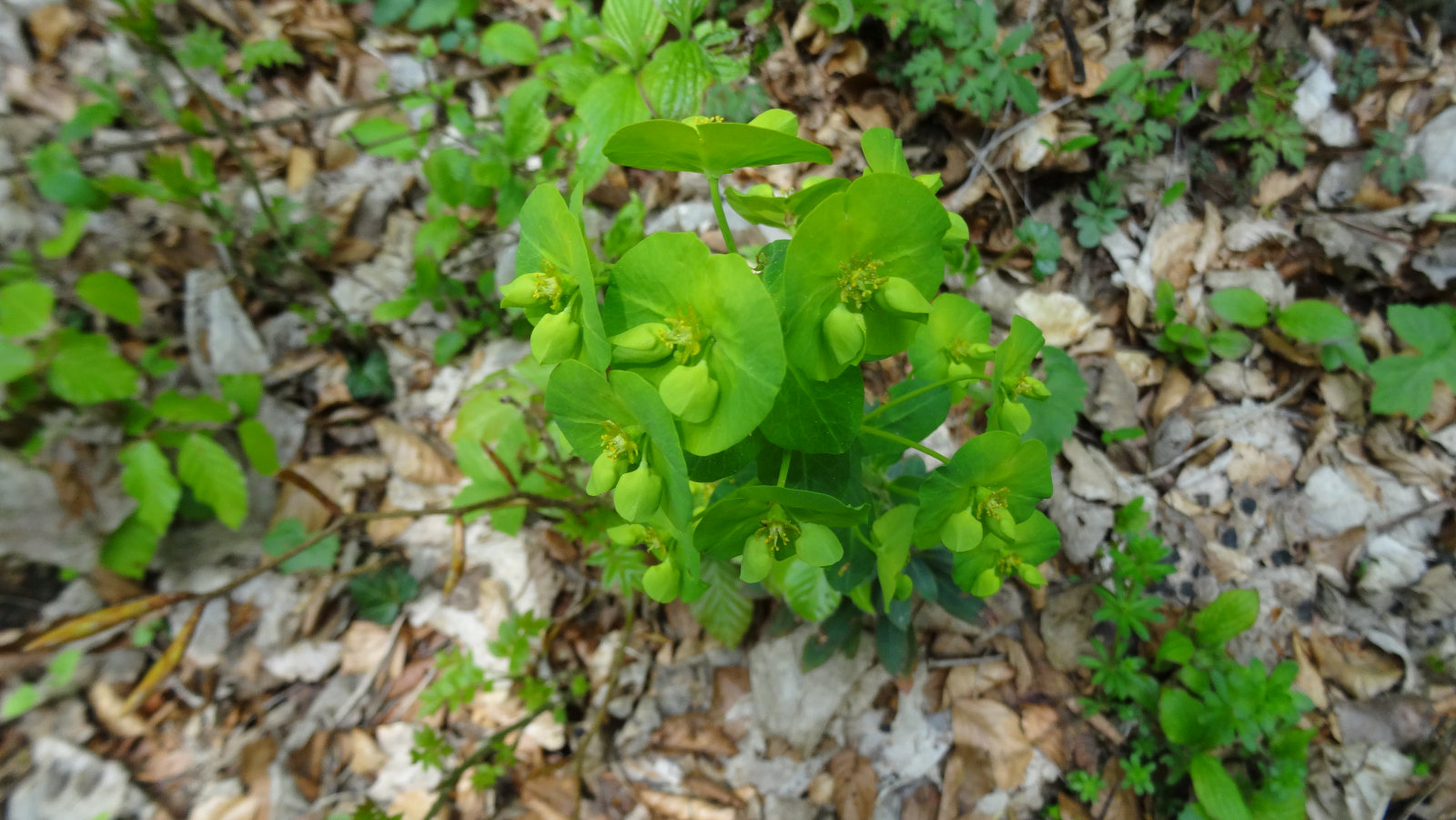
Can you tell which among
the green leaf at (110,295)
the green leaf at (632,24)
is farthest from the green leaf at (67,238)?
the green leaf at (632,24)

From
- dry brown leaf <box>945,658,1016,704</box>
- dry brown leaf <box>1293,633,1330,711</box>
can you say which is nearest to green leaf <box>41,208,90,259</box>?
dry brown leaf <box>945,658,1016,704</box>

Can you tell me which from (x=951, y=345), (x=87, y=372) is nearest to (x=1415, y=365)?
(x=951, y=345)

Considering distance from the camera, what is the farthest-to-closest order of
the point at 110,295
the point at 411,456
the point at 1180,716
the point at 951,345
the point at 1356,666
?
1. the point at 411,456
2. the point at 110,295
3. the point at 1356,666
4. the point at 1180,716
5. the point at 951,345

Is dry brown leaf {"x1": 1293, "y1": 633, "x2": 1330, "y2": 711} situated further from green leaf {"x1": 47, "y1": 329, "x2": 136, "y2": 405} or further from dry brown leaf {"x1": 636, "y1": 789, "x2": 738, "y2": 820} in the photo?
green leaf {"x1": 47, "y1": 329, "x2": 136, "y2": 405}

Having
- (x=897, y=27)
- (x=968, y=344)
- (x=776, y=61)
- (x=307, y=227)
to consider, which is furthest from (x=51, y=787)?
(x=897, y=27)

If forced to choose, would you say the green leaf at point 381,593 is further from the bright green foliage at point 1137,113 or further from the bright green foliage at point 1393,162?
the bright green foliage at point 1393,162

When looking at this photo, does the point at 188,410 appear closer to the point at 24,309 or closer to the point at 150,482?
the point at 150,482
